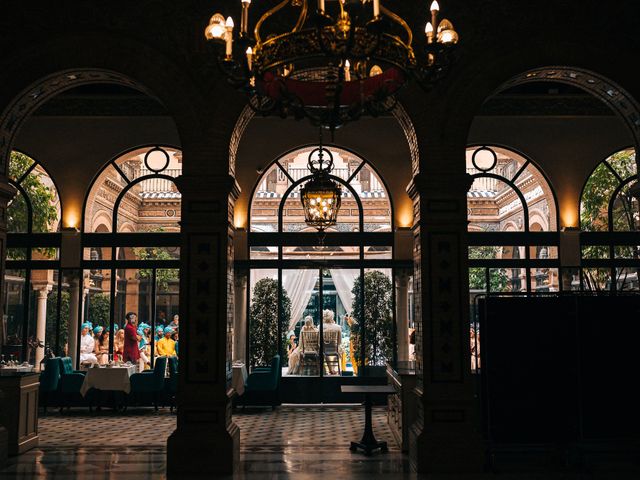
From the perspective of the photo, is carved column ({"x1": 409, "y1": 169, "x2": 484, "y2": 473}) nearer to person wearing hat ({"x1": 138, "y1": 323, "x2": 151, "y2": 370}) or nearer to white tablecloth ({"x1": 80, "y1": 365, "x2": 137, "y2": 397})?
white tablecloth ({"x1": 80, "y1": 365, "x2": 137, "y2": 397})

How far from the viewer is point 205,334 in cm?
637

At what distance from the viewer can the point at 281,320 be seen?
38.8ft

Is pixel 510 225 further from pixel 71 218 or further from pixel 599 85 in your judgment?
pixel 71 218

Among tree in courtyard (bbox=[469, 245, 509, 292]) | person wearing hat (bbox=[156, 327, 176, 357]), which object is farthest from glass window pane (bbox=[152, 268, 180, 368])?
tree in courtyard (bbox=[469, 245, 509, 292])

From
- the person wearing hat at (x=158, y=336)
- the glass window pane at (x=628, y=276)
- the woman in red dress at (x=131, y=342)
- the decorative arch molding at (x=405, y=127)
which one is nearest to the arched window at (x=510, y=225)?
the glass window pane at (x=628, y=276)

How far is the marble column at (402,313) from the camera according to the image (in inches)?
461

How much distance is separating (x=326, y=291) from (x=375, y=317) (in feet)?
3.40

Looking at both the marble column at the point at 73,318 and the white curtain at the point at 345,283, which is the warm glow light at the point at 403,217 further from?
the marble column at the point at 73,318

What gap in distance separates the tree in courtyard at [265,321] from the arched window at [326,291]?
0.02 m

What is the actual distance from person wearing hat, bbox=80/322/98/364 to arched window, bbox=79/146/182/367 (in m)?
0.13

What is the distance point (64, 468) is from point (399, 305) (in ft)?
21.9

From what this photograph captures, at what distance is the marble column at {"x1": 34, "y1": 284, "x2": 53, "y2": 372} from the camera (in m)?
11.6

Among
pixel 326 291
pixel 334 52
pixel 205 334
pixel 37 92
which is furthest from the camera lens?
pixel 326 291

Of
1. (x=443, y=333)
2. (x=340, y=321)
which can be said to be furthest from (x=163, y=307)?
(x=443, y=333)
